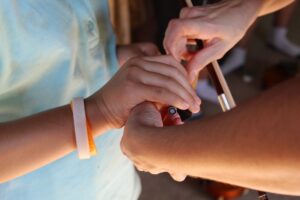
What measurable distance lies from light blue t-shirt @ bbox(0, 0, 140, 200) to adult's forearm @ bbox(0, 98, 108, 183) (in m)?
0.05

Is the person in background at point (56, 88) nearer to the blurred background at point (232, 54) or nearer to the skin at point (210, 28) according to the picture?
the skin at point (210, 28)

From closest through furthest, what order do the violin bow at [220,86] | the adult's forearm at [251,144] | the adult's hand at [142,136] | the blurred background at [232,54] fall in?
1. the adult's forearm at [251,144]
2. the adult's hand at [142,136]
3. the violin bow at [220,86]
4. the blurred background at [232,54]

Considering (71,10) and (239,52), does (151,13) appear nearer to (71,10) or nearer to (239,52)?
(239,52)

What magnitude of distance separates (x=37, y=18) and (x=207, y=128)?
288 mm

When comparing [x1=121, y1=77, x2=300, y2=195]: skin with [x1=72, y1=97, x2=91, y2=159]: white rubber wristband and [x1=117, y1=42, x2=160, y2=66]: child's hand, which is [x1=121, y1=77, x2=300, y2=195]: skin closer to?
[x1=72, y1=97, x2=91, y2=159]: white rubber wristband

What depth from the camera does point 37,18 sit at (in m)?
0.51

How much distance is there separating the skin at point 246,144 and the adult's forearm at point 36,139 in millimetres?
148

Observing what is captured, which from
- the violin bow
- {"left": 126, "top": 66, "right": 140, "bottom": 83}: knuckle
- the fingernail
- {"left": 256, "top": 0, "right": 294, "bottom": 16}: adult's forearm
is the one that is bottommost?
the violin bow

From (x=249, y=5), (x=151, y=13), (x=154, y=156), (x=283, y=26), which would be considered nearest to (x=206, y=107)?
(x=151, y=13)

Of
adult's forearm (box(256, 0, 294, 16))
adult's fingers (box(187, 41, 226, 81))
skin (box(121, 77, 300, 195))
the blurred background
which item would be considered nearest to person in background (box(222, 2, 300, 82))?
the blurred background

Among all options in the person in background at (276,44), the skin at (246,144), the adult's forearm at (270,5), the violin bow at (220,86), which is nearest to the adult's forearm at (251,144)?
the skin at (246,144)

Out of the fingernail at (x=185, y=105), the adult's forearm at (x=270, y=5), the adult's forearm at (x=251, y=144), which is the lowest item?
the fingernail at (x=185, y=105)

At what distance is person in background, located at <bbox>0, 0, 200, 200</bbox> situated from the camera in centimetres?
49

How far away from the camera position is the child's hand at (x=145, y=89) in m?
0.49
